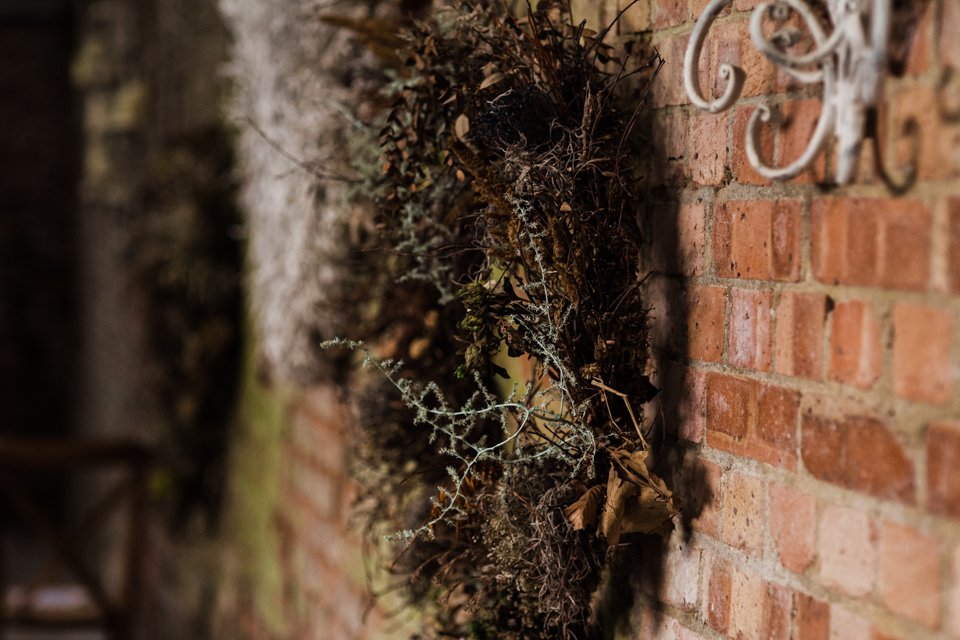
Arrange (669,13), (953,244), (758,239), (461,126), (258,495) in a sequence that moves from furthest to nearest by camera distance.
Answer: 1. (258,495)
2. (461,126)
3. (669,13)
4. (758,239)
5. (953,244)

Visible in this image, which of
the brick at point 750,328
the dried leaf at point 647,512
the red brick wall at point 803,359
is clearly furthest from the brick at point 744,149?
the dried leaf at point 647,512

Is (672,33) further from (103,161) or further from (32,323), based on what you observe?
(32,323)

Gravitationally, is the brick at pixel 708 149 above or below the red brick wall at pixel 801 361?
above

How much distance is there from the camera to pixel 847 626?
75cm

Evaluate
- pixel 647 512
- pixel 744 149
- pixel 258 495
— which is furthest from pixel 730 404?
pixel 258 495

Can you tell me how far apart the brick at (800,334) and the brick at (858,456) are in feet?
0.14

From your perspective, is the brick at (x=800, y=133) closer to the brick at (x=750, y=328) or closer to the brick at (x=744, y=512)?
the brick at (x=750, y=328)

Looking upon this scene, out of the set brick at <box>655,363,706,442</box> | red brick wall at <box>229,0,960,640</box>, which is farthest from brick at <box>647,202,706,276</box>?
brick at <box>655,363,706,442</box>

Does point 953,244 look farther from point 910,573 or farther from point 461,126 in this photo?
point 461,126

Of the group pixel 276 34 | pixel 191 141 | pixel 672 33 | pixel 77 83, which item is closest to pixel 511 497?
pixel 672 33

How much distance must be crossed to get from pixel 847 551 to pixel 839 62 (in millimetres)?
387

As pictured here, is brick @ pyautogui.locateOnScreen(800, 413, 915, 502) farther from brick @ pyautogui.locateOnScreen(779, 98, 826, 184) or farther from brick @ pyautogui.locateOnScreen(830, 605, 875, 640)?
brick @ pyautogui.locateOnScreen(779, 98, 826, 184)

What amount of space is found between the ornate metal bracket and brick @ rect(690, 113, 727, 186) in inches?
4.4

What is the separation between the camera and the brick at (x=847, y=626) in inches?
28.9
